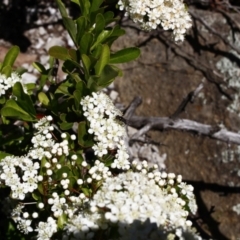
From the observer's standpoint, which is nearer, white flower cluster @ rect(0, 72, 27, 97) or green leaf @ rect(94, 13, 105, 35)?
green leaf @ rect(94, 13, 105, 35)

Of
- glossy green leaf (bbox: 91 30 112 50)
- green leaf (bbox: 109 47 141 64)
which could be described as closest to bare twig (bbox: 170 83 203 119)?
green leaf (bbox: 109 47 141 64)

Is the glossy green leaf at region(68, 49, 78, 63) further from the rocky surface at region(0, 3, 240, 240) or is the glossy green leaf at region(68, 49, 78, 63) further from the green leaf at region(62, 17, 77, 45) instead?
the rocky surface at region(0, 3, 240, 240)

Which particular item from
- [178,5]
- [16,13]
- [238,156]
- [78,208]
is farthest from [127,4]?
[16,13]

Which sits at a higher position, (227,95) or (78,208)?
(78,208)

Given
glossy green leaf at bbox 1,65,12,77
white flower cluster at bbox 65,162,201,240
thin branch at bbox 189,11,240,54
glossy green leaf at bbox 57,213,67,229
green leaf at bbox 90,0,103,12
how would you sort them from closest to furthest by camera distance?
1. white flower cluster at bbox 65,162,201,240
2. glossy green leaf at bbox 57,213,67,229
3. green leaf at bbox 90,0,103,12
4. glossy green leaf at bbox 1,65,12,77
5. thin branch at bbox 189,11,240,54

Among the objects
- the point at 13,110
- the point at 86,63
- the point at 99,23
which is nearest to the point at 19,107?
the point at 13,110

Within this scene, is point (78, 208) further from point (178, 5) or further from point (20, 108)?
point (178, 5)

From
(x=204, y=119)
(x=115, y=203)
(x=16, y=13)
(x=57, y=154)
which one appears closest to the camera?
(x=115, y=203)

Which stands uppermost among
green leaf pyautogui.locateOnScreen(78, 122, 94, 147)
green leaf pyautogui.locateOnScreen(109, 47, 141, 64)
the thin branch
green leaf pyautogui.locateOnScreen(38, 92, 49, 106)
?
green leaf pyautogui.locateOnScreen(109, 47, 141, 64)

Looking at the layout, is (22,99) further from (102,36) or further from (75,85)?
(102,36)
